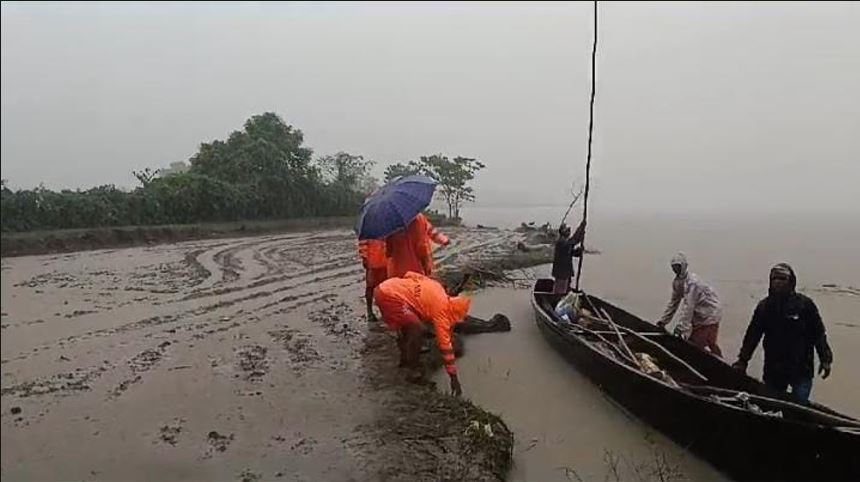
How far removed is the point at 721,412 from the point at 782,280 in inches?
42.1

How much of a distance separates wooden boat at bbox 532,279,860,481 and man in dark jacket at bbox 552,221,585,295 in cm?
245

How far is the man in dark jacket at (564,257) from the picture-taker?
9.76 metres

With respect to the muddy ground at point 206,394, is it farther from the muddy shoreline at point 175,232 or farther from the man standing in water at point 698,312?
the man standing in water at point 698,312

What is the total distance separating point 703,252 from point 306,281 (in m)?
16.3

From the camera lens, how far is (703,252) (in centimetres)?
2384

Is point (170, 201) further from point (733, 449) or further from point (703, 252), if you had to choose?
point (703, 252)

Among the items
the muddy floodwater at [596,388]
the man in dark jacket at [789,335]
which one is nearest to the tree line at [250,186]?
the muddy floodwater at [596,388]

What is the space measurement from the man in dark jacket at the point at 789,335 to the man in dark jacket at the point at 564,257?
4.91m

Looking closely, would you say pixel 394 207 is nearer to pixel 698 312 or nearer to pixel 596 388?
pixel 596 388

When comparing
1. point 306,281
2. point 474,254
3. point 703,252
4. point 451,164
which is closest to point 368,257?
point 306,281

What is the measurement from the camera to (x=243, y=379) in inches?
245

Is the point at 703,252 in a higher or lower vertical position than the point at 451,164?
lower

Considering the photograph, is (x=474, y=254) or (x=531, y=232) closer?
(x=474, y=254)

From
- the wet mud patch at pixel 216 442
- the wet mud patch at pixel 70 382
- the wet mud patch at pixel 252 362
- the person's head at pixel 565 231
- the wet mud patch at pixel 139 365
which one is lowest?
the wet mud patch at pixel 252 362
